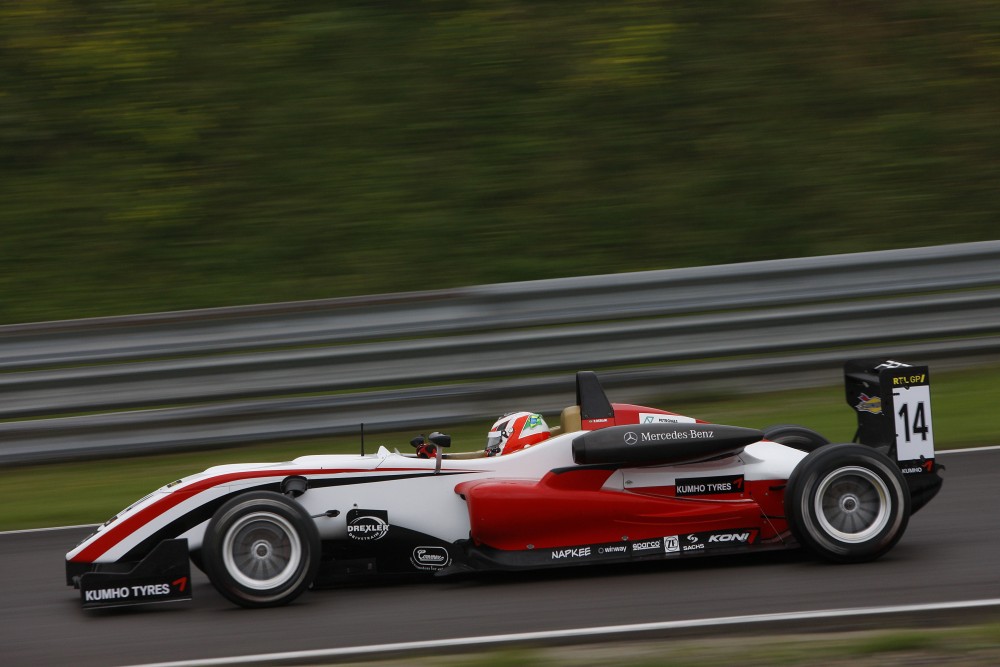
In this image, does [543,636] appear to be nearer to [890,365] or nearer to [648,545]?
[648,545]

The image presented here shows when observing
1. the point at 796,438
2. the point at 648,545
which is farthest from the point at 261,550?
the point at 796,438

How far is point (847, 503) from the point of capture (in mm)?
5699

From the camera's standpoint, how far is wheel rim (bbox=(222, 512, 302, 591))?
18.1 ft

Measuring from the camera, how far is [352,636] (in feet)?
16.7

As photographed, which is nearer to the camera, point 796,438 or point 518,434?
point 518,434

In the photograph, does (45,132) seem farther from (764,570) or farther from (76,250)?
(764,570)

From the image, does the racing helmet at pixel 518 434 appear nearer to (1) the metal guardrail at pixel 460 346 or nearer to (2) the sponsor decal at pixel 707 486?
(2) the sponsor decal at pixel 707 486

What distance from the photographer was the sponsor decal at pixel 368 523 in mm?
5723

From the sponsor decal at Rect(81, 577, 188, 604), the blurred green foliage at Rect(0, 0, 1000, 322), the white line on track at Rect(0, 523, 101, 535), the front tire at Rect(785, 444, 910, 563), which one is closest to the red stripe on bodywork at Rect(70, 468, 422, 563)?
the sponsor decal at Rect(81, 577, 188, 604)

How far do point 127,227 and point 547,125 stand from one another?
171 inches

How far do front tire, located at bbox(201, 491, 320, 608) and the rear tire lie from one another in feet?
8.53

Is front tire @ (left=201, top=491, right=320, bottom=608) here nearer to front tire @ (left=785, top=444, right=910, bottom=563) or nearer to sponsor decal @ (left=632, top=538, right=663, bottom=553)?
sponsor decal @ (left=632, top=538, right=663, bottom=553)

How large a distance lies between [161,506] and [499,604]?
→ 169 cm

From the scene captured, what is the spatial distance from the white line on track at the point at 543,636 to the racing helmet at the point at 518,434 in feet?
4.35
